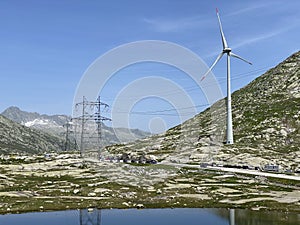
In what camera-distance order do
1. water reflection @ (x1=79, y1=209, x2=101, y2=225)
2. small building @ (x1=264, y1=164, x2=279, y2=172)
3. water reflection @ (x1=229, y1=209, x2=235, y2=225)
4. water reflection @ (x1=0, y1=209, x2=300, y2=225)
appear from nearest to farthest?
water reflection @ (x1=0, y1=209, x2=300, y2=225)
water reflection @ (x1=229, y1=209, x2=235, y2=225)
water reflection @ (x1=79, y1=209, x2=101, y2=225)
small building @ (x1=264, y1=164, x2=279, y2=172)

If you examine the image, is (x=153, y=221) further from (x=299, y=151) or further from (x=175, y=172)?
(x=299, y=151)

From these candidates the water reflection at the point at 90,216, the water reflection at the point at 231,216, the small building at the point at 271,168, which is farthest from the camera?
the small building at the point at 271,168

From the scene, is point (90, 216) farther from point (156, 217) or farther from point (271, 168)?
point (271, 168)

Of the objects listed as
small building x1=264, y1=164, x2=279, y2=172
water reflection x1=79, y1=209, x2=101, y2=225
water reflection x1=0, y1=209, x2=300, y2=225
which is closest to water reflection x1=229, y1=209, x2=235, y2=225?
water reflection x1=0, y1=209, x2=300, y2=225

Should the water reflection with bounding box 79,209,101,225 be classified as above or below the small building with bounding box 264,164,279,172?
below

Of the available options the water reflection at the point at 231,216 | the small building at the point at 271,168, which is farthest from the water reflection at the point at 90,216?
the small building at the point at 271,168

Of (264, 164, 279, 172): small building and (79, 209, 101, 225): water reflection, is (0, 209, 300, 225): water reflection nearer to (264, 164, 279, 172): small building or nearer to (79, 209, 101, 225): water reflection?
(79, 209, 101, 225): water reflection

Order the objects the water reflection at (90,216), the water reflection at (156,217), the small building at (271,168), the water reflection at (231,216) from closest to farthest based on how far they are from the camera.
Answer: the water reflection at (156,217), the water reflection at (231,216), the water reflection at (90,216), the small building at (271,168)

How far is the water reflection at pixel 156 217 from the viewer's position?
6531cm

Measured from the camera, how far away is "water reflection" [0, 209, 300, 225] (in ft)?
214

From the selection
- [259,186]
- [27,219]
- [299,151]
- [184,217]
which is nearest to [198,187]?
[259,186]

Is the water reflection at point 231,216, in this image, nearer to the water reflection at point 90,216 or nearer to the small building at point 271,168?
the water reflection at point 90,216

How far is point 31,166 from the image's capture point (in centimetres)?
15762

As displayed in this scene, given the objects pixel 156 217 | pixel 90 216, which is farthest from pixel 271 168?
pixel 90 216
